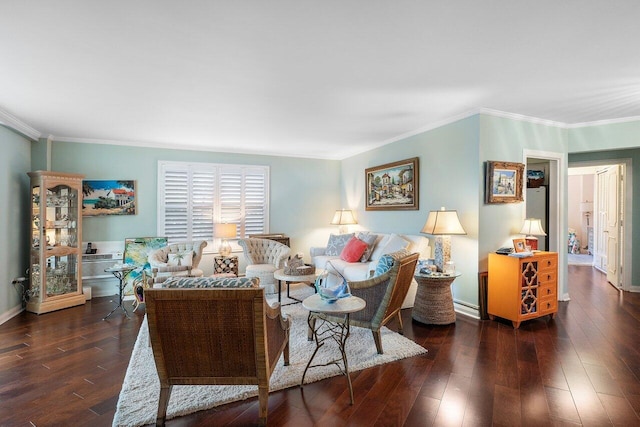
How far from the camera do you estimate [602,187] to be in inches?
263

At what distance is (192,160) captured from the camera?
241 inches

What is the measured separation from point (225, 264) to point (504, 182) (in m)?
4.49

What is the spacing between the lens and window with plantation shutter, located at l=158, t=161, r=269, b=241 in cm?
592

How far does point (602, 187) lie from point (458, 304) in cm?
485

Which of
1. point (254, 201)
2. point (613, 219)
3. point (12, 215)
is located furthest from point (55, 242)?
point (613, 219)

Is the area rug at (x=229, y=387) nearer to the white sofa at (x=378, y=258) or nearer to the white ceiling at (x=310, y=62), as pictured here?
the white sofa at (x=378, y=258)

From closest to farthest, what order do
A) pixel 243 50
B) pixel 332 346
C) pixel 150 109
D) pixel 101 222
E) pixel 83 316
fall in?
pixel 243 50, pixel 332 346, pixel 150 109, pixel 83 316, pixel 101 222

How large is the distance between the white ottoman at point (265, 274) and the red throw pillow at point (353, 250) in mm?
1191

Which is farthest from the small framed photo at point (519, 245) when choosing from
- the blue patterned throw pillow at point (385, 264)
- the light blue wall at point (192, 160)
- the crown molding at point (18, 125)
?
the crown molding at point (18, 125)

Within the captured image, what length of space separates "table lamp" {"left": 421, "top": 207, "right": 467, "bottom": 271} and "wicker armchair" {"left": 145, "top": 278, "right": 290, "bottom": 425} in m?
2.71

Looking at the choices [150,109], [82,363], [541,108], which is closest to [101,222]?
[150,109]

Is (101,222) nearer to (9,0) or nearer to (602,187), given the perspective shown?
(9,0)

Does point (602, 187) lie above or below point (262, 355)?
above

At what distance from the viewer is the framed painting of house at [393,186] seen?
16.9 feet
